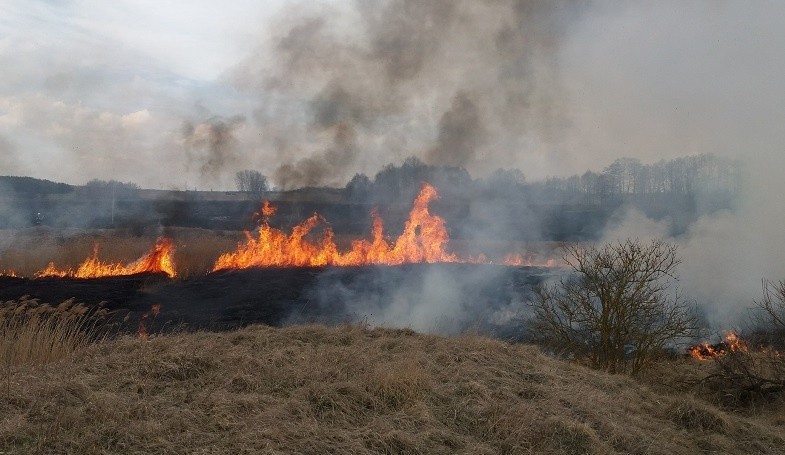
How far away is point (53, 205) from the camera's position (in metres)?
52.7

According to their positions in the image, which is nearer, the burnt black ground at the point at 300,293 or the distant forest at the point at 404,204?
the burnt black ground at the point at 300,293

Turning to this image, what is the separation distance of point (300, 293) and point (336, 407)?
14.3 meters

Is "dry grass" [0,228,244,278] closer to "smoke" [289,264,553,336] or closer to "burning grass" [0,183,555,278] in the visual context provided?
"burning grass" [0,183,555,278]

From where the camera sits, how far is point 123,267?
74.5 feet

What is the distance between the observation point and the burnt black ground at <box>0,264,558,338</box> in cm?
1631

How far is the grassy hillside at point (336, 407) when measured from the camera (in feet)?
14.3

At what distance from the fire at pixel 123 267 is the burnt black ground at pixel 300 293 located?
1.20 meters

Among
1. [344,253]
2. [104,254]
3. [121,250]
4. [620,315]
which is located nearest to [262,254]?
[344,253]

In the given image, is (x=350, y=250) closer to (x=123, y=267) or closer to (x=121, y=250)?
(x=123, y=267)

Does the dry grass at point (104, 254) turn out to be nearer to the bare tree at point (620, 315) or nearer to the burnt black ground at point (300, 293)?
the burnt black ground at point (300, 293)

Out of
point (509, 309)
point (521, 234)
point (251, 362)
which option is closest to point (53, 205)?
point (521, 234)

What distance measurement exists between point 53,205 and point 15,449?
192 ft

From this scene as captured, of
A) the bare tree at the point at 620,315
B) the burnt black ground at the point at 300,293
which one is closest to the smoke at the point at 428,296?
the burnt black ground at the point at 300,293

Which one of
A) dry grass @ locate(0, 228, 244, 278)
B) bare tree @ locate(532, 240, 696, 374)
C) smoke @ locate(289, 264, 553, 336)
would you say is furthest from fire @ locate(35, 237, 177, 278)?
bare tree @ locate(532, 240, 696, 374)
